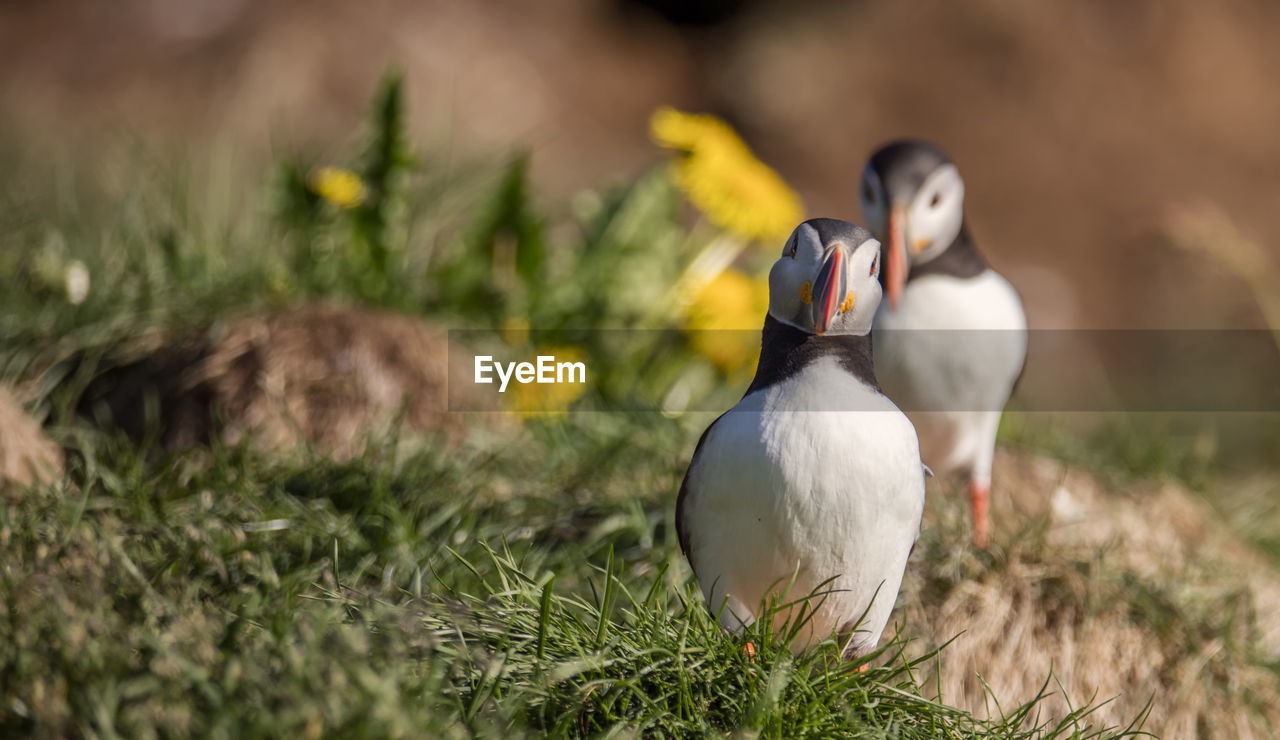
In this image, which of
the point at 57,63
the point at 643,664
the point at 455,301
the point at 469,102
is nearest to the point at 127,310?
the point at 455,301

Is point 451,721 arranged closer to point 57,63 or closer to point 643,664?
point 643,664

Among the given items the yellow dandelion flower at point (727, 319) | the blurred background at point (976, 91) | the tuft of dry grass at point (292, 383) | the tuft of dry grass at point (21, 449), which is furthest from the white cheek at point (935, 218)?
the blurred background at point (976, 91)

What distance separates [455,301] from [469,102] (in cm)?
460

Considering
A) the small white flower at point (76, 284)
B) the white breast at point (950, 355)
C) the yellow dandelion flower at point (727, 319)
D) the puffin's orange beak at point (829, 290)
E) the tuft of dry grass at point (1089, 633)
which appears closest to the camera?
the puffin's orange beak at point (829, 290)

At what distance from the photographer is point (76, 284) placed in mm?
3297

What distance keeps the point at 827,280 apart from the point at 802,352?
0.44 feet

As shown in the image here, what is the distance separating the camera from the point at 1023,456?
3686 mm

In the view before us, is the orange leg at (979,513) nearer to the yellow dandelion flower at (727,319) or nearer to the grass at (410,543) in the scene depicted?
the grass at (410,543)

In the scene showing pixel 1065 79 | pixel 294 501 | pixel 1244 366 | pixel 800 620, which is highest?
pixel 1065 79

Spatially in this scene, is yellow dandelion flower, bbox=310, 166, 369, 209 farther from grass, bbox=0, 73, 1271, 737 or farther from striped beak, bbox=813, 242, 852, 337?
striped beak, bbox=813, 242, 852, 337

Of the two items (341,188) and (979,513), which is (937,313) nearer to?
(979,513)

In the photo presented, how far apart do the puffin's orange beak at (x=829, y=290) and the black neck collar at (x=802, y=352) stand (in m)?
0.07

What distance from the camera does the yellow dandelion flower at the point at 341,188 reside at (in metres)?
3.55

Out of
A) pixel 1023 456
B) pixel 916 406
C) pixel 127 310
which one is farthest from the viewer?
pixel 1023 456
